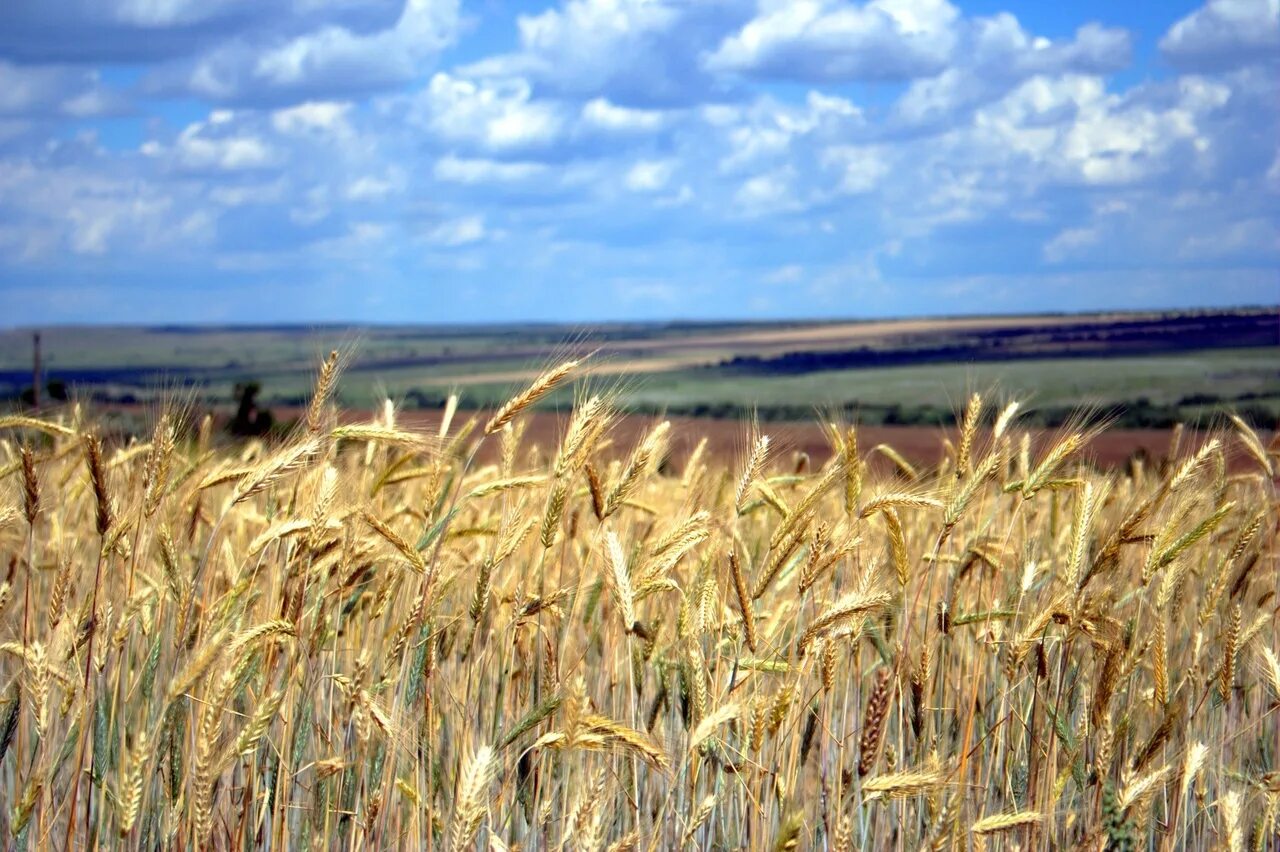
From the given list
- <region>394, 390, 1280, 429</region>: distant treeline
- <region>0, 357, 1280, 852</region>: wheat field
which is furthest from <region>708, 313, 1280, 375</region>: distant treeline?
<region>0, 357, 1280, 852</region>: wheat field

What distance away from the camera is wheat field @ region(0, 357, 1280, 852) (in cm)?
278

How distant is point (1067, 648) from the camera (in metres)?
3.37

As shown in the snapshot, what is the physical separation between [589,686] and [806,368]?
70.1 metres

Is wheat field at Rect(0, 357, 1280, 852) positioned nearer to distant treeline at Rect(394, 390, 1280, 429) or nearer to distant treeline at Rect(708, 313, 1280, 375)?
distant treeline at Rect(394, 390, 1280, 429)

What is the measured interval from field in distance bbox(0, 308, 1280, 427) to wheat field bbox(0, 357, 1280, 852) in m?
0.35

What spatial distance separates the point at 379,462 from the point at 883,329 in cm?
10126

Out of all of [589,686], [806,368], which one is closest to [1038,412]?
[589,686]

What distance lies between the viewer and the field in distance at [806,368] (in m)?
3.99

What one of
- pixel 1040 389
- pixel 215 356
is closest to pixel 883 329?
pixel 215 356

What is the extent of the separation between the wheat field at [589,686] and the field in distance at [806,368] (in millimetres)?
347

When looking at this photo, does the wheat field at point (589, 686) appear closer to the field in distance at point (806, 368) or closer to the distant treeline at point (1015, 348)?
the field in distance at point (806, 368)

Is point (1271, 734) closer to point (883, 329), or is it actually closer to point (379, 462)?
point (379, 462)

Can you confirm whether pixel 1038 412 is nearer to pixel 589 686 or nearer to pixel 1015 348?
pixel 589 686

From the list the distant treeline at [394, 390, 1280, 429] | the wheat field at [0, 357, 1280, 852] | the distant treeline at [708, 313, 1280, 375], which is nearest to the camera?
the wheat field at [0, 357, 1280, 852]
